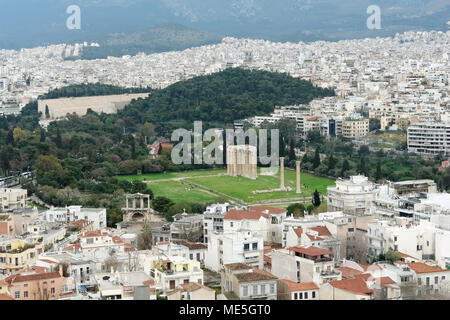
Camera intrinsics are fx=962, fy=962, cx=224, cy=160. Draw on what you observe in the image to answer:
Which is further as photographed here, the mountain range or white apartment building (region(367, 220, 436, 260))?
the mountain range

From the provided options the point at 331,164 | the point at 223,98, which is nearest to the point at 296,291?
the point at 331,164

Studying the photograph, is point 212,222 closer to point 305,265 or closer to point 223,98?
point 305,265

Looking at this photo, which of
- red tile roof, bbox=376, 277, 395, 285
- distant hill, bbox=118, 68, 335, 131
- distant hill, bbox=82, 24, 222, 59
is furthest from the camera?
distant hill, bbox=82, 24, 222, 59

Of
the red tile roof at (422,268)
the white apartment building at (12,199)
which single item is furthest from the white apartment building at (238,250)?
the white apartment building at (12,199)

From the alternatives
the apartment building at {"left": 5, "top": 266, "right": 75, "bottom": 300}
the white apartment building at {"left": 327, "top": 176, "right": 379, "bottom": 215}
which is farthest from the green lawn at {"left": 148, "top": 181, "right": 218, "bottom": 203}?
the apartment building at {"left": 5, "top": 266, "right": 75, "bottom": 300}

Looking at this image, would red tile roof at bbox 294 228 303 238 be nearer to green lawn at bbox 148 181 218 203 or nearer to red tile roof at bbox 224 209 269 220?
red tile roof at bbox 224 209 269 220

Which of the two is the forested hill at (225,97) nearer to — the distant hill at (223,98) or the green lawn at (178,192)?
the distant hill at (223,98)
